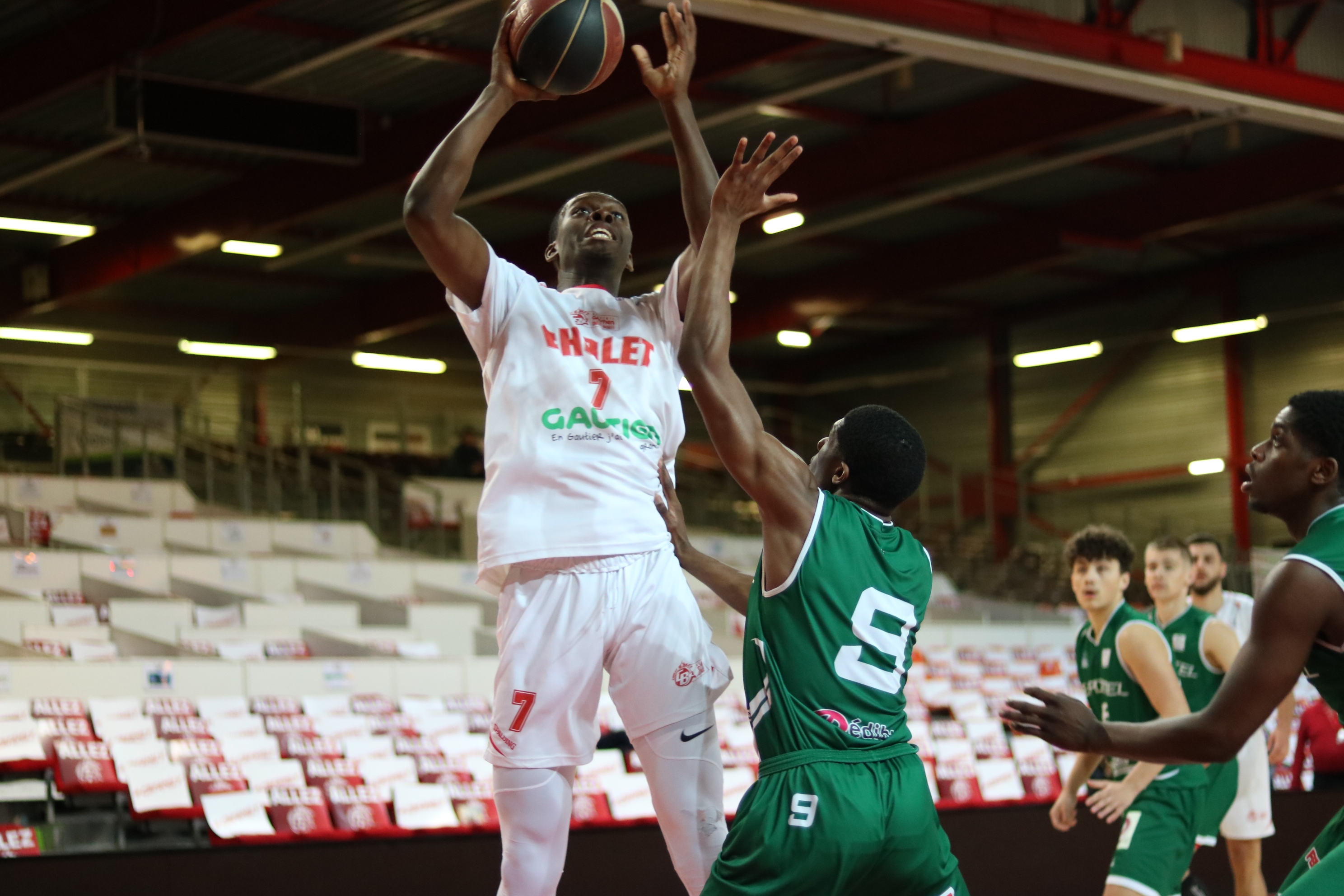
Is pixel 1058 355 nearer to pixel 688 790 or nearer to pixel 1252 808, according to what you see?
pixel 1252 808

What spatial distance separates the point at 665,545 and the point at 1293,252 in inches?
785

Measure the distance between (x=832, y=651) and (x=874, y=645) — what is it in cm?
11

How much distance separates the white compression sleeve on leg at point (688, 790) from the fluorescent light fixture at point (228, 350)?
62.5ft

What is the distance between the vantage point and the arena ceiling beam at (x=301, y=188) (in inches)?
504

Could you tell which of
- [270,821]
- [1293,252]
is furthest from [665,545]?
[1293,252]

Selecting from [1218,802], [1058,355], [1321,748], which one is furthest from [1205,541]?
[1058,355]

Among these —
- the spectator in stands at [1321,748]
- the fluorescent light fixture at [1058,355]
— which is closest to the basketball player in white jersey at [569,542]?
the spectator in stands at [1321,748]

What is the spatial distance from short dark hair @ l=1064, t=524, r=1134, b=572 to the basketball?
3.15 metres

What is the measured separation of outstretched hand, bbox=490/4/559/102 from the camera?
3721mm

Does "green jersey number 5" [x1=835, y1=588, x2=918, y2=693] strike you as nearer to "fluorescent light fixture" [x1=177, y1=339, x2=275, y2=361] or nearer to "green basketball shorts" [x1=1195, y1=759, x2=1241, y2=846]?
"green basketball shorts" [x1=1195, y1=759, x2=1241, y2=846]

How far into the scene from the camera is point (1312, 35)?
1285 centimetres

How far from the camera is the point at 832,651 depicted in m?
3.39

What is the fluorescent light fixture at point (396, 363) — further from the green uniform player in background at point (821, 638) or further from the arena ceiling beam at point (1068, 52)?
the green uniform player in background at point (821, 638)

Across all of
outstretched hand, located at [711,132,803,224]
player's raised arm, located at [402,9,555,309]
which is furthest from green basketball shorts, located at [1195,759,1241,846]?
player's raised arm, located at [402,9,555,309]
